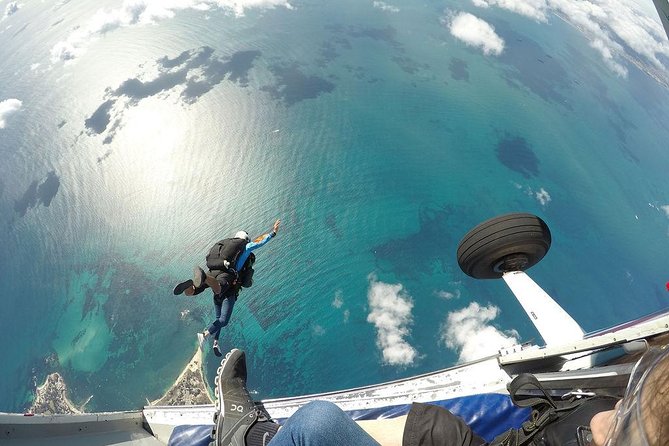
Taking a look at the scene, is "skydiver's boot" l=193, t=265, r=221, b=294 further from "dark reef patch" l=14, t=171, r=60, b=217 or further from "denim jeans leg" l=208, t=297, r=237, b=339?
"dark reef patch" l=14, t=171, r=60, b=217

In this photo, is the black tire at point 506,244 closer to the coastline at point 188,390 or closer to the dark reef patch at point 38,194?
the coastline at point 188,390

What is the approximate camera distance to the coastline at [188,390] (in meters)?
14.2

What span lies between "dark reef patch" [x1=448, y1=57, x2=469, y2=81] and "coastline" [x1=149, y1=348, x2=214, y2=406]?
28990 millimetres

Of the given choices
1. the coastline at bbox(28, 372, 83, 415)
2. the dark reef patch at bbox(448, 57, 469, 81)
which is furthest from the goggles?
the dark reef patch at bbox(448, 57, 469, 81)

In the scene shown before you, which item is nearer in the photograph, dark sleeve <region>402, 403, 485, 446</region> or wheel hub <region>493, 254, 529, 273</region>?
dark sleeve <region>402, 403, 485, 446</region>

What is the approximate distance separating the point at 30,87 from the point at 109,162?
14.4 m

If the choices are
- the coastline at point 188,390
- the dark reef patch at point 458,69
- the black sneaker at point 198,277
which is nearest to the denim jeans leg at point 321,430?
the black sneaker at point 198,277

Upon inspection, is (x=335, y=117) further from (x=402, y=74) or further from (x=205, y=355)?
(x=205, y=355)

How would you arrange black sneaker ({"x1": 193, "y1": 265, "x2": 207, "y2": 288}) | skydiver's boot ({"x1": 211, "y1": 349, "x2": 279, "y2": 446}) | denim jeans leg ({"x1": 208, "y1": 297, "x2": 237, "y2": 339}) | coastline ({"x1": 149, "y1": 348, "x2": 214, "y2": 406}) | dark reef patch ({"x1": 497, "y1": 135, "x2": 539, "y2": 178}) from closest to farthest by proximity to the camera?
skydiver's boot ({"x1": 211, "y1": 349, "x2": 279, "y2": 446}) → black sneaker ({"x1": 193, "y1": 265, "x2": 207, "y2": 288}) → denim jeans leg ({"x1": 208, "y1": 297, "x2": 237, "y2": 339}) → coastline ({"x1": 149, "y1": 348, "x2": 214, "y2": 406}) → dark reef patch ({"x1": 497, "y1": 135, "x2": 539, "y2": 178})

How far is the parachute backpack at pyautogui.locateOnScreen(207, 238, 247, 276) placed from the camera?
149 inches

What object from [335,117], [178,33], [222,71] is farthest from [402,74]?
[178,33]

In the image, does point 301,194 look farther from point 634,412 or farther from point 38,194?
point 634,412

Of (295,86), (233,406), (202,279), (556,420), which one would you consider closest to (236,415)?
(233,406)

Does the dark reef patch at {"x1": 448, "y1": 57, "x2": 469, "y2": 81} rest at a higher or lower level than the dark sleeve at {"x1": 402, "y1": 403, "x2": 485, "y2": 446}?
lower
